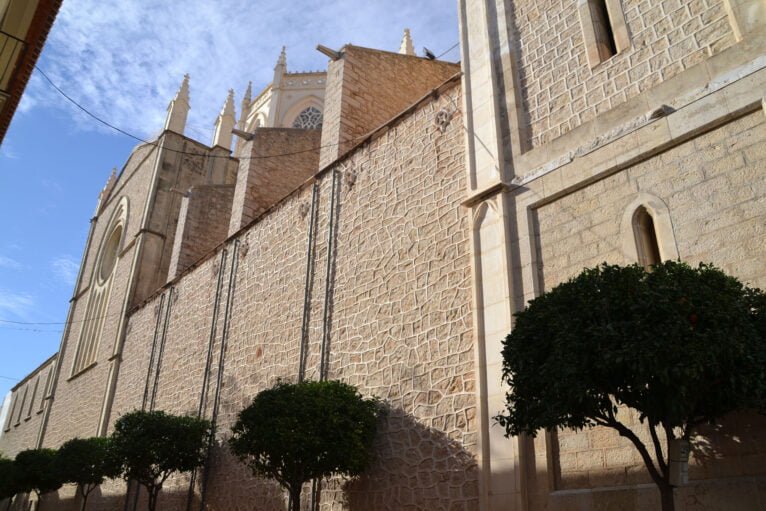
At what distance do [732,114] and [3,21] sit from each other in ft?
26.8

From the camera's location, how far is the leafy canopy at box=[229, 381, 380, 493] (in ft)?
23.5

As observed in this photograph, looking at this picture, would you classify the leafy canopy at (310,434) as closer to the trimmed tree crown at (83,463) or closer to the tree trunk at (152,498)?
the tree trunk at (152,498)

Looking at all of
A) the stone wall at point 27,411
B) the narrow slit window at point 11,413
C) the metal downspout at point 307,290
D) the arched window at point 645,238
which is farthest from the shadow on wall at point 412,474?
the narrow slit window at point 11,413

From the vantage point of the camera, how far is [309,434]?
23.6ft

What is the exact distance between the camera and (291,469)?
7.25 metres

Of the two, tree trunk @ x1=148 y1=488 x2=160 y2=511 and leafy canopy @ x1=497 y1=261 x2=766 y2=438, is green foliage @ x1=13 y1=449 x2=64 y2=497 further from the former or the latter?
leafy canopy @ x1=497 y1=261 x2=766 y2=438

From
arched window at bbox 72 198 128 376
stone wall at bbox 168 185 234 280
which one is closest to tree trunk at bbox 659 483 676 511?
stone wall at bbox 168 185 234 280

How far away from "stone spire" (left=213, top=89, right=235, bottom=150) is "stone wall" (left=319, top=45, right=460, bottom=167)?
13046mm

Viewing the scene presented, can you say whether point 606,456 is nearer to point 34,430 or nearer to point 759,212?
point 759,212

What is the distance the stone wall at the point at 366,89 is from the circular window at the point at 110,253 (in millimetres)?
16800

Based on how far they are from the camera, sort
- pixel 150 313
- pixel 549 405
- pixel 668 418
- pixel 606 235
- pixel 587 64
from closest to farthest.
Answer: pixel 668 418, pixel 549 405, pixel 606 235, pixel 587 64, pixel 150 313

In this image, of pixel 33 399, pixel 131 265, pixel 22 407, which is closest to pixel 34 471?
pixel 131 265

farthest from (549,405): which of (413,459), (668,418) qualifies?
(413,459)

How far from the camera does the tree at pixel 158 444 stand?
10930mm
